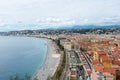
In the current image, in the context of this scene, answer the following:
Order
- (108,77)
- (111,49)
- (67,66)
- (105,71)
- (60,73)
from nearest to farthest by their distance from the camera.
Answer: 1. (108,77)
2. (105,71)
3. (60,73)
4. (67,66)
5. (111,49)

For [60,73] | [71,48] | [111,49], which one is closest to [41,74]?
[60,73]

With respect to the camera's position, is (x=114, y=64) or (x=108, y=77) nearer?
(x=108, y=77)

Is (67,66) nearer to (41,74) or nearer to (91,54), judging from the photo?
(41,74)

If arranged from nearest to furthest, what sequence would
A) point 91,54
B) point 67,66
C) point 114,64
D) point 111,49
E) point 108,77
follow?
point 108,77, point 114,64, point 67,66, point 91,54, point 111,49

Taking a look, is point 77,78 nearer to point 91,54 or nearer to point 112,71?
point 112,71

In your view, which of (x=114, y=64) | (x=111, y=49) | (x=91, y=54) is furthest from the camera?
(x=111, y=49)

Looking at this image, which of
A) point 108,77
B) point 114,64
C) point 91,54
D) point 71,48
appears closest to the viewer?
point 108,77

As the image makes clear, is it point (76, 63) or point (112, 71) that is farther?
point (76, 63)

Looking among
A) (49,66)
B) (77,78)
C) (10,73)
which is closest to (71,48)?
(49,66)
